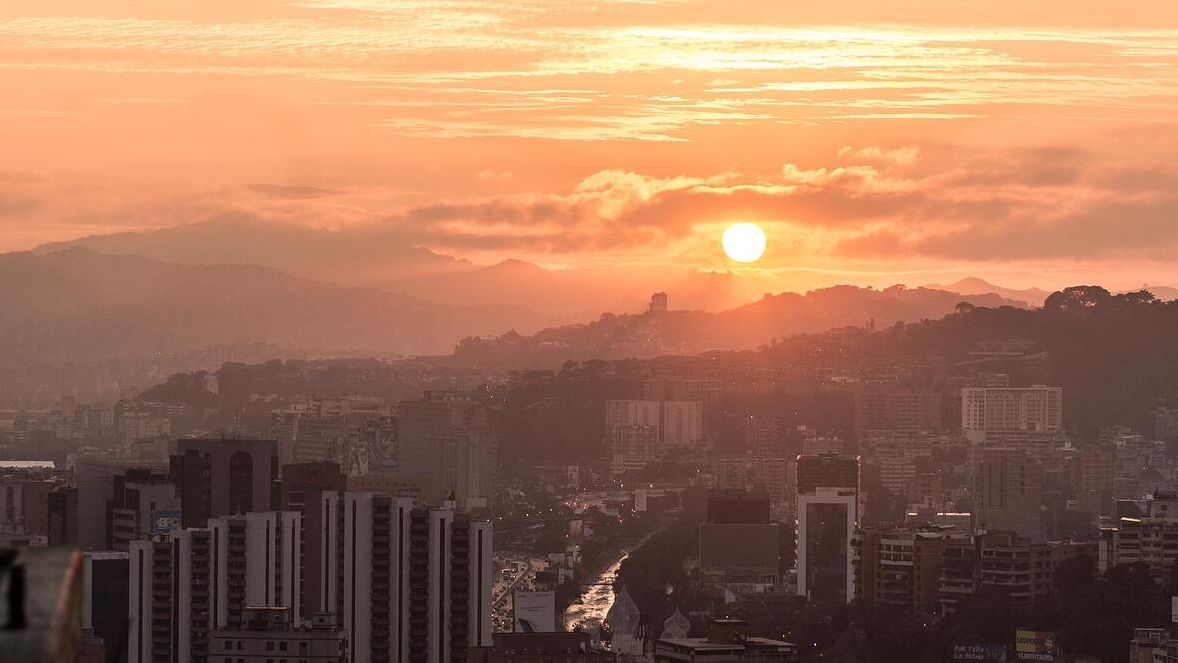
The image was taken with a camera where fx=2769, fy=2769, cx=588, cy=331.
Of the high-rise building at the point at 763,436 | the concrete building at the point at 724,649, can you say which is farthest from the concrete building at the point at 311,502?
the high-rise building at the point at 763,436

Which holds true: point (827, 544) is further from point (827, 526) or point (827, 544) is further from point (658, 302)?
point (658, 302)

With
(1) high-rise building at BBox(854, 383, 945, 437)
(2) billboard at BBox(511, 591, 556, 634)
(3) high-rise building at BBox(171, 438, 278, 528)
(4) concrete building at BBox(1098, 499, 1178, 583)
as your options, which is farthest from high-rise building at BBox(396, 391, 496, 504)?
(4) concrete building at BBox(1098, 499, 1178, 583)

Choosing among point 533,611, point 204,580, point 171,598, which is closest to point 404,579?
point 204,580

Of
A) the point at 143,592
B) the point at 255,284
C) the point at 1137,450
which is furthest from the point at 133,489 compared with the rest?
the point at 255,284

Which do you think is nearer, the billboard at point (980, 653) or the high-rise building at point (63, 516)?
the billboard at point (980, 653)

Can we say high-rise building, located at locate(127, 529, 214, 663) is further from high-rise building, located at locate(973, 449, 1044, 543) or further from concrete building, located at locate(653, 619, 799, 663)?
high-rise building, located at locate(973, 449, 1044, 543)

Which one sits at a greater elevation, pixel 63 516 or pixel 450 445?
pixel 450 445

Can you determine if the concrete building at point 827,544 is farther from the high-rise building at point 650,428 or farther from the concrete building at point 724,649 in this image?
the high-rise building at point 650,428
